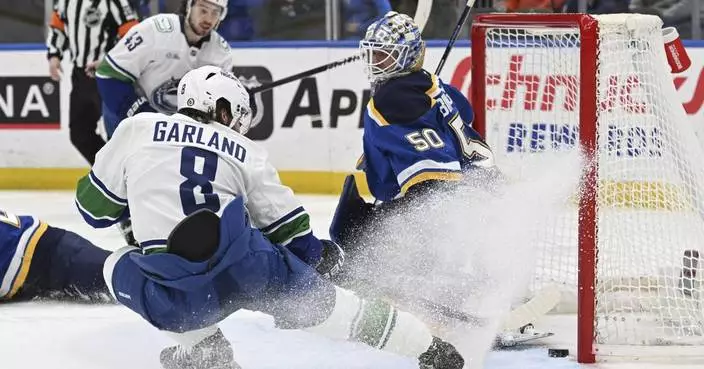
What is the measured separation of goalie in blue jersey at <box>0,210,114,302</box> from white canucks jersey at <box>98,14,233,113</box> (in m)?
0.93

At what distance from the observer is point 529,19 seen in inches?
132

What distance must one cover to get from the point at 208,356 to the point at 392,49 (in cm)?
92

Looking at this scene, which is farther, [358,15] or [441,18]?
[358,15]

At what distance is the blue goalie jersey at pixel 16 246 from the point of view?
380cm

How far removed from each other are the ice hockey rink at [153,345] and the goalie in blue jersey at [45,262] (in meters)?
0.05

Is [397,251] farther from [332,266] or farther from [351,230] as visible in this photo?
[332,266]

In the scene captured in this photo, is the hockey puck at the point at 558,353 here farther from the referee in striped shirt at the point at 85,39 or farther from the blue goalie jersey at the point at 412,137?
the referee in striped shirt at the point at 85,39

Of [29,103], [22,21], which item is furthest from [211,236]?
[22,21]

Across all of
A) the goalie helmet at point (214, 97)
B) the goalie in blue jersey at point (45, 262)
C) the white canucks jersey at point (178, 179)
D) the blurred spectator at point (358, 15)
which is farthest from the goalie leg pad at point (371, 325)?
the blurred spectator at point (358, 15)

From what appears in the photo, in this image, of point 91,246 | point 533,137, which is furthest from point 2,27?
point 533,137

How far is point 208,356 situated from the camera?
9.71 ft

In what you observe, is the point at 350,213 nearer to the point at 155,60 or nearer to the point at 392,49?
the point at 392,49

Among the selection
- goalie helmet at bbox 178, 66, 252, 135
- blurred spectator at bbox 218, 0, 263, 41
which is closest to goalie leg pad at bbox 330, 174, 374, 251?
goalie helmet at bbox 178, 66, 252, 135

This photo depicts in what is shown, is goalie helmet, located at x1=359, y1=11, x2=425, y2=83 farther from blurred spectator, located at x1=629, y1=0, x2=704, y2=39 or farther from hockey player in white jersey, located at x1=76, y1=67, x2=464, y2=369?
blurred spectator, located at x1=629, y1=0, x2=704, y2=39
